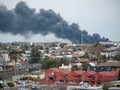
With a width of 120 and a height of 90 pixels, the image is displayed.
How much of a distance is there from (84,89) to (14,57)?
14.4 meters

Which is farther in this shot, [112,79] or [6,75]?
[6,75]

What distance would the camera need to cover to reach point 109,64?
18078mm

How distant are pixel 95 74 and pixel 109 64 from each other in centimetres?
303

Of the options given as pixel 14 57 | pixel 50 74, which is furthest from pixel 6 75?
pixel 14 57

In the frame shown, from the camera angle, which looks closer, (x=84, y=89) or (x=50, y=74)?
(x=84, y=89)

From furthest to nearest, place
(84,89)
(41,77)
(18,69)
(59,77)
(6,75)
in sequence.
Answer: (18,69) < (6,75) < (41,77) < (59,77) < (84,89)

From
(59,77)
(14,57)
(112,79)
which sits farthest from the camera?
(14,57)

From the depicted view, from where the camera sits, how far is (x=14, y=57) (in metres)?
26.1

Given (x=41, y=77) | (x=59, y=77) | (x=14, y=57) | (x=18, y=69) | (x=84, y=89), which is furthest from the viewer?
(x=14, y=57)

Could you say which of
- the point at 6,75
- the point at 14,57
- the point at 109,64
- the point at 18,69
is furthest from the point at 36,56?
the point at 109,64

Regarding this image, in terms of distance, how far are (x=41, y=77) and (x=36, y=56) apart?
29.4 ft

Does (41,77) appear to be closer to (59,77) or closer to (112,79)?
(59,77)

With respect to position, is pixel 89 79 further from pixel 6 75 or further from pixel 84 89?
pixel 6 75

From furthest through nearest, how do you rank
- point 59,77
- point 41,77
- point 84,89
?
point 41,77 < point 59,77 < point 84,89
